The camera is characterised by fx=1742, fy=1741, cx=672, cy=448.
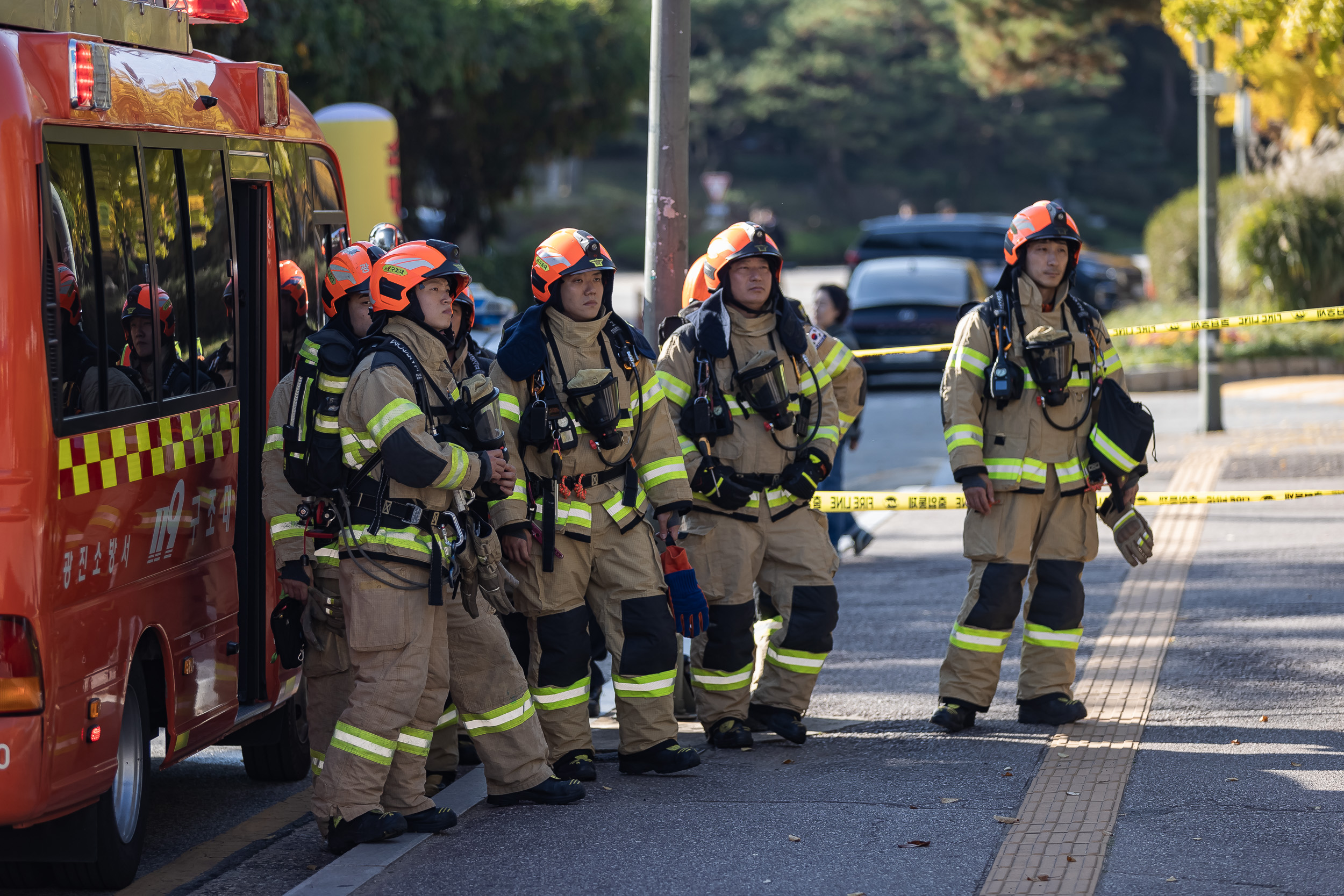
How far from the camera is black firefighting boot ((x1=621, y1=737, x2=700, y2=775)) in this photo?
6242 millimetres

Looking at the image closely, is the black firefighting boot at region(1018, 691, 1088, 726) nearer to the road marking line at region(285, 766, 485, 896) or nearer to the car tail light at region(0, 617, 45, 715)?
the road marking line at region(285, 766, 485, 896)

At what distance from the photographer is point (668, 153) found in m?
7.32

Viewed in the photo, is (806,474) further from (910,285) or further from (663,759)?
(910,285)

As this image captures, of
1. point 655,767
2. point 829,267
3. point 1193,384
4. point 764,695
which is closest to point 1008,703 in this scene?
point 764,695

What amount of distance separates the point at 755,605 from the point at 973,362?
50.2 inches

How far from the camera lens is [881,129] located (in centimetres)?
5878

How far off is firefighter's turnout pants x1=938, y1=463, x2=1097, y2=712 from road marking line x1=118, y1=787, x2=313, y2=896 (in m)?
2.52

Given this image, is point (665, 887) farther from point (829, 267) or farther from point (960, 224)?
point (829, 267)

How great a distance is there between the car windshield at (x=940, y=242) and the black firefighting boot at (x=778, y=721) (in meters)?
20.5

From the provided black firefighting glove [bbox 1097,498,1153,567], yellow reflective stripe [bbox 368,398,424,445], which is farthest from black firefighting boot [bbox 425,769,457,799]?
black firefighting glove [bbox 1097,498,1153,567]

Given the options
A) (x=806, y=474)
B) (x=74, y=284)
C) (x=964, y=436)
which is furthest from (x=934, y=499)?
(x=74, y=284)

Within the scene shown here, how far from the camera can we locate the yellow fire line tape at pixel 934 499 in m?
7.69

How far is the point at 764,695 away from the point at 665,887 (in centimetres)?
180

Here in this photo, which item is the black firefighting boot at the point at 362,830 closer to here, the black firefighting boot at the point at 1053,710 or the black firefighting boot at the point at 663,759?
the black firefighting boot at the point at 663,759
